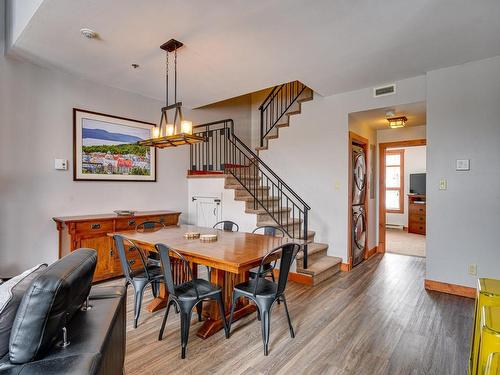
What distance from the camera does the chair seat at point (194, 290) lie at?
2266 millimetres

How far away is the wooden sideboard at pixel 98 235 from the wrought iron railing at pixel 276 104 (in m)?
3.14

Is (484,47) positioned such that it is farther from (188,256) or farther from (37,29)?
(37,29)

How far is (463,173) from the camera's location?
3.41 m

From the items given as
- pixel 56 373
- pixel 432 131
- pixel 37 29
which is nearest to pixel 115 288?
pixel 56 373

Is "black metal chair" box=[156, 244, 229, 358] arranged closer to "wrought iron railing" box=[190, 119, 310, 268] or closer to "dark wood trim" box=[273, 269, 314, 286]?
"dark wood trim" box=[273, 269, 314, 286]

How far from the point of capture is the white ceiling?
92.2 inches

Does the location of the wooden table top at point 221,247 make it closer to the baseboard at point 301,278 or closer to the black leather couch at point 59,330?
the black leather couch at point 59,330

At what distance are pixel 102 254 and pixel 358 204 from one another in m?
4.04

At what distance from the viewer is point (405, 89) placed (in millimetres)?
3893

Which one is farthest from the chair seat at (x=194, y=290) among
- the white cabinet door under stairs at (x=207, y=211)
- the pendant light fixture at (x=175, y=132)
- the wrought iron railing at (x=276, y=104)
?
the wrought iron railing at (x=276, y=104)

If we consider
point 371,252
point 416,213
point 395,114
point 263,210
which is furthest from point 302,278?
point 416,213

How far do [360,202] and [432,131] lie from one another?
1.70m

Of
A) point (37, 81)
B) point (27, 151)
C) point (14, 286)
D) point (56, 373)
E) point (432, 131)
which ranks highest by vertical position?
point (37, 81)

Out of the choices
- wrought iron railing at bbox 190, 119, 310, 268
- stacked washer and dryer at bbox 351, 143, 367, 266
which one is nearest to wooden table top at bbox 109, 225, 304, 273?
wrought iron railing at bbox 190, 119, 310, 268
